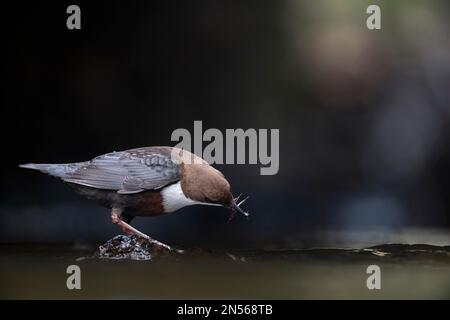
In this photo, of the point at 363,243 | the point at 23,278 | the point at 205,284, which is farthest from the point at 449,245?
the point at 23,278

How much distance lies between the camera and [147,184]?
4004 mm

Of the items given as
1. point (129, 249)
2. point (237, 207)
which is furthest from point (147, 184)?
point (237, 207)

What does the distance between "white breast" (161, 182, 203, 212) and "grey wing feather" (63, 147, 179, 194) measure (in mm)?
39

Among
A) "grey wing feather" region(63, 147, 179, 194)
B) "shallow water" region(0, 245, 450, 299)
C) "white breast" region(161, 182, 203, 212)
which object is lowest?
"shallow water" region(0, 245, 450, 299)

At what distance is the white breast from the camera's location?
4020 millimetres

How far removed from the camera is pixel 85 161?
4137mm

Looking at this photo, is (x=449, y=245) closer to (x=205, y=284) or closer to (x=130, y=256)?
(x=205, y=284)

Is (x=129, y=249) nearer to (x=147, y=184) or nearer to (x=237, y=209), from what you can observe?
(x=147, y=184)

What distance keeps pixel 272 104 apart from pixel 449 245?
146cm

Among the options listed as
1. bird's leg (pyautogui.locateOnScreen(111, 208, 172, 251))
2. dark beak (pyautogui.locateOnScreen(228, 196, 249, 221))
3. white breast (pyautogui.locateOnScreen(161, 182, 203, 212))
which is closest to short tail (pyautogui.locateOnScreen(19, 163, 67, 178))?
bird's leg (pyautogui.locateOnScreen(111, 208, 172, 251))

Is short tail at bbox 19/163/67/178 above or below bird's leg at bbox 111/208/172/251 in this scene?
above

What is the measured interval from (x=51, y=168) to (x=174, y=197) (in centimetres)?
75

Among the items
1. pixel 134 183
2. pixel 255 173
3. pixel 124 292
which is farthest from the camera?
pixel 255 173

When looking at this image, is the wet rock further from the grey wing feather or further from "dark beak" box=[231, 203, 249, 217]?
"dark beak" box=[231, 203, 249, 217]
